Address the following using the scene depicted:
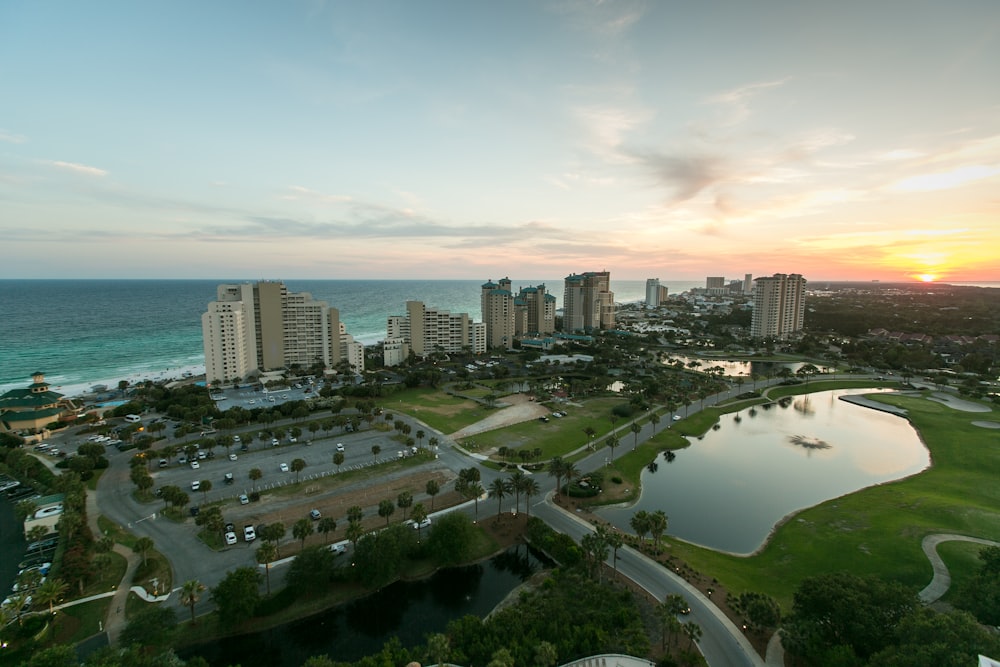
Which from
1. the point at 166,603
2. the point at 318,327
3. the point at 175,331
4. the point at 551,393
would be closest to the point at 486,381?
the point at 551,393

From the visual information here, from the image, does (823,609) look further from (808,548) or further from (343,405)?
(343,405)

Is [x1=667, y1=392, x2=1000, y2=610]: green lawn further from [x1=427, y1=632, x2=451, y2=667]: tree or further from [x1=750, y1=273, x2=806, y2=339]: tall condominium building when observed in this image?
[x1=750, y1=273, x2=806, y2=339]: tall condominium building

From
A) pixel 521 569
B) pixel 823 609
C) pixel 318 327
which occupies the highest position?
pixel 318 327

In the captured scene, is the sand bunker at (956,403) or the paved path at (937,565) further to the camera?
the sand bunker at (956,403)

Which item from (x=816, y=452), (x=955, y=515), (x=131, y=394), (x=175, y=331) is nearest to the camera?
(x=955, y=515)

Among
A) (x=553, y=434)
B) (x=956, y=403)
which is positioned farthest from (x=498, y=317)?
(x=956, y=403)

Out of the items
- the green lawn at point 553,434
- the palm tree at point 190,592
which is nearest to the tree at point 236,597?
the palm tree at point 190,592

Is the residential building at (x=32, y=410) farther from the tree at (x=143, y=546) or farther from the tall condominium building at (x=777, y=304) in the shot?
the tall condominium building at (x=777, y=304)
